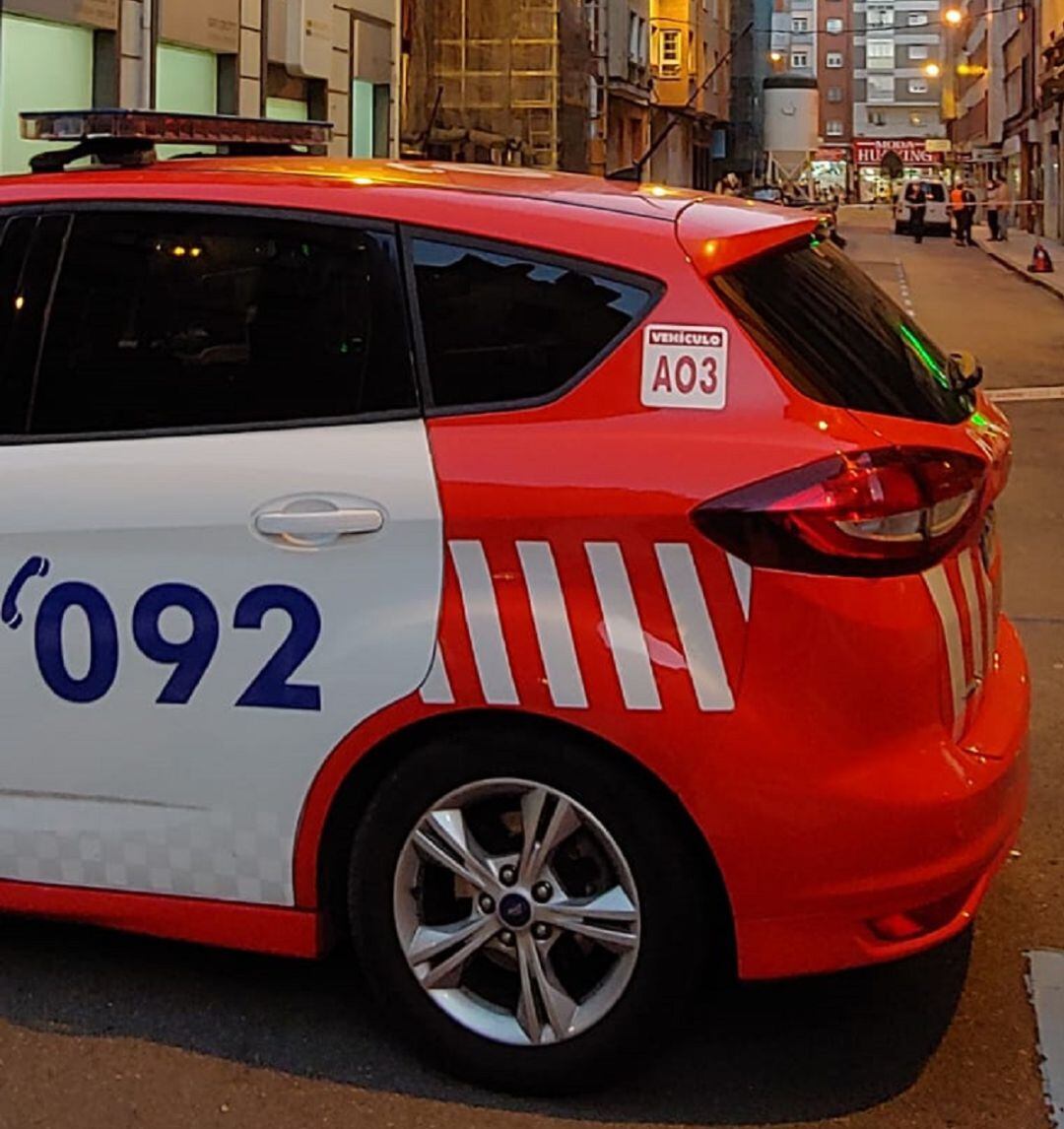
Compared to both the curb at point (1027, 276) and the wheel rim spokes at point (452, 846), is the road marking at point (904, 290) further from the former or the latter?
the wheel rim spokes at point (452, 846)

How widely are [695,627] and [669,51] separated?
54282 mm

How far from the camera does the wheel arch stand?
332cm

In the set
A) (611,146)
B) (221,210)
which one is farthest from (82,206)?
(611,146)

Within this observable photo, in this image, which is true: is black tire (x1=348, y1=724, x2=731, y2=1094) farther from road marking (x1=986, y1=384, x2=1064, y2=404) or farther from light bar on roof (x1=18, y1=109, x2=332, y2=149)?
road marking (x1=986, y1=384, x2=1064, y2=404)

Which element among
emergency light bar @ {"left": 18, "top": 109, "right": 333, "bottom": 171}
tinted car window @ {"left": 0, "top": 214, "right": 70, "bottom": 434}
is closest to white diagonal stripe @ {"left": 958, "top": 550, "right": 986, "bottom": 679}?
tinted car window @ {"left": 0, "top": 214, "right": 70, "bottom": 434}

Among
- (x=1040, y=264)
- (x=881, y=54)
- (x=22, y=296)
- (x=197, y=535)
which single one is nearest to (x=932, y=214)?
(x=1040, y=264)

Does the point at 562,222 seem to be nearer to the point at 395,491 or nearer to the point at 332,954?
the point at 395,491

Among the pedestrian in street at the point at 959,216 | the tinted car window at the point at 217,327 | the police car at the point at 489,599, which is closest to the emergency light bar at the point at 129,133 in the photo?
the police car at the point at 489,599

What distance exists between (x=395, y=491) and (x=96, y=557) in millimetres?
654

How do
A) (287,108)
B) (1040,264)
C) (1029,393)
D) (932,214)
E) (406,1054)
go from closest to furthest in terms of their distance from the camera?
(406,1054)
(1029,393)
(287,108)
(1040,264)
(932,214)

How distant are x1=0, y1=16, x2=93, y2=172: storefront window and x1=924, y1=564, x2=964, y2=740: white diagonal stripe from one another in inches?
477

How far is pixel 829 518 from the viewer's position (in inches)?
125

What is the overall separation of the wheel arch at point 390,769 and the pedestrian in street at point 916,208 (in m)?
52.1

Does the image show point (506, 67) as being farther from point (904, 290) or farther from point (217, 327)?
point (217, 327)
